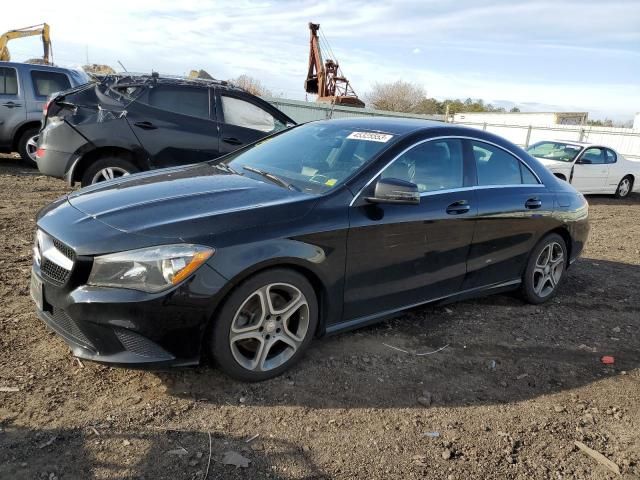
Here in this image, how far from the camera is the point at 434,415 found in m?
3.21

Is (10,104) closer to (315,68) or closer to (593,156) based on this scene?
(593,156)

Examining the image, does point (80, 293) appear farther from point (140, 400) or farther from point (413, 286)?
point (413, 286)

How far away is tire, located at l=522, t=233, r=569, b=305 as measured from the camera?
500 cm

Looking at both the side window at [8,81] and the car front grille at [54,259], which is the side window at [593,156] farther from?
the car front grille at [54,259]

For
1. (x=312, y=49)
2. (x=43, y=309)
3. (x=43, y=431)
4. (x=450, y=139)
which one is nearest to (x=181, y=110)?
(x=450, y=139)

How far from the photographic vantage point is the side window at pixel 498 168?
4.50 meters

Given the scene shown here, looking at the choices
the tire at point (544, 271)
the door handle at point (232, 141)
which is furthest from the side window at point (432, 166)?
the door handle at point (232, 141)

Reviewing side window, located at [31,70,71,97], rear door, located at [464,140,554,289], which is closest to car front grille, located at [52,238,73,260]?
rear door, located at [464,140,554,289]

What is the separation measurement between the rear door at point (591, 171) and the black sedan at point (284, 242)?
9.07m

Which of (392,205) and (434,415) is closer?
(434,415)

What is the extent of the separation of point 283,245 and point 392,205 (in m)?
0.94

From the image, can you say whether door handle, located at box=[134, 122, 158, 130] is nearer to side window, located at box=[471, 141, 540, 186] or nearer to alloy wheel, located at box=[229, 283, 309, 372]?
side window, located at box=[471, 141, 540, 186]

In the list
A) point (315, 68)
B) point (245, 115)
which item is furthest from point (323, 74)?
point (245, 115)

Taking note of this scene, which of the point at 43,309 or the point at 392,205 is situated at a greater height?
the point at 392,205
